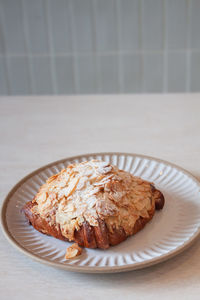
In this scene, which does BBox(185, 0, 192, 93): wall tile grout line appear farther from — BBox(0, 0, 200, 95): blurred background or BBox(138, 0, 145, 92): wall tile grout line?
BBox(138, 0, 145, 92): wall tile grout line

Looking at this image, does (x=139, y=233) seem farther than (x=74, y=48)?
No

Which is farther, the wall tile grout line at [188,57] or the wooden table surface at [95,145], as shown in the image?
the wall tile grout line at [188,57]

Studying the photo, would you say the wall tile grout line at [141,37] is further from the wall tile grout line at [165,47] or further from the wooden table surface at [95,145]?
the wooden table surface at [95,145]

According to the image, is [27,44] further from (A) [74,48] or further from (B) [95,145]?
(B) [95,145]

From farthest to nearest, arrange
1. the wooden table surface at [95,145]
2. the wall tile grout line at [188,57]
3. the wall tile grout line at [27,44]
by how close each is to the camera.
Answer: the wall tile grout line at [27,44] → the wall tile grout line at [188,57] → the wooden table surface at [95,145]

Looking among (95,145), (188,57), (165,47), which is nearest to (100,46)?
(165,47)

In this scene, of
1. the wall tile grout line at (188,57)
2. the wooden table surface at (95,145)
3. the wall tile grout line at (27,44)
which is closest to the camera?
the wooden table surface at (95,145)

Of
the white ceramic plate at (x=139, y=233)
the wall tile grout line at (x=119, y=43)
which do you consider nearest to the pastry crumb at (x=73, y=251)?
the white ceramic plate at (x=139, y=233)
